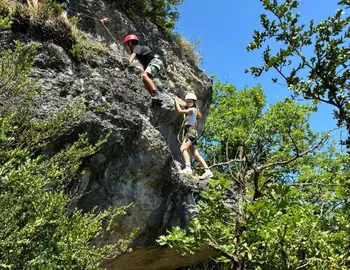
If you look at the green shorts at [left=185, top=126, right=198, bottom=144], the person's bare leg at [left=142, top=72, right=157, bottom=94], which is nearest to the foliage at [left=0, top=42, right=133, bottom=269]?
the person's bare leg at [left=142, top=72, right=157, bottom=94]

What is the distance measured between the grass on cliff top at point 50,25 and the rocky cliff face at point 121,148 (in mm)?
87

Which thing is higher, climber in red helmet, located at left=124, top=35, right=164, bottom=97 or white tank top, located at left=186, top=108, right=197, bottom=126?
climber in red helmet, located at left=124, top=35, right=164, bottom=97

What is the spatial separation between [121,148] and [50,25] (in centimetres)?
246

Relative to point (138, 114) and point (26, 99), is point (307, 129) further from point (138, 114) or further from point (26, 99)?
point (26, 99)

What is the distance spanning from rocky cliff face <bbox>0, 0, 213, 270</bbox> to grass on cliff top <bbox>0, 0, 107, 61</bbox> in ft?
0.28

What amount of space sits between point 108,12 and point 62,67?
4709 mm

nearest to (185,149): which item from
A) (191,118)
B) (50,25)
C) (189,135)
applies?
(189,135)

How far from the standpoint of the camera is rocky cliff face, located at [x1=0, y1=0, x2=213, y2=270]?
6.70 metres

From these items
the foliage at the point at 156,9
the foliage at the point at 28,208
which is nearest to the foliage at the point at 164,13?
the foliage at the point at 156,9

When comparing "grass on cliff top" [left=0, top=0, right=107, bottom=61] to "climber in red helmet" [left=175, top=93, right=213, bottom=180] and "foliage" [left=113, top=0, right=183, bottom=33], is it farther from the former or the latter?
"foliage" [left=113, top=0, right=183, bottom=33]

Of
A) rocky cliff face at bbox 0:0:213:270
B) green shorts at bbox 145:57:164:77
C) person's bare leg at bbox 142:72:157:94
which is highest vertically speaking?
green shorts at bbox 145:57:164:77

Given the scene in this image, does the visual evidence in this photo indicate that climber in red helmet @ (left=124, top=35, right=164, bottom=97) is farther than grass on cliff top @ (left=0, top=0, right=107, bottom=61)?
Yes

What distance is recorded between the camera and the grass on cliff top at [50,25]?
6.98 m

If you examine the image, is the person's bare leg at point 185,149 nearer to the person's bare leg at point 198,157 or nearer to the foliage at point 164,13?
the person's bare leg at point 198,157
